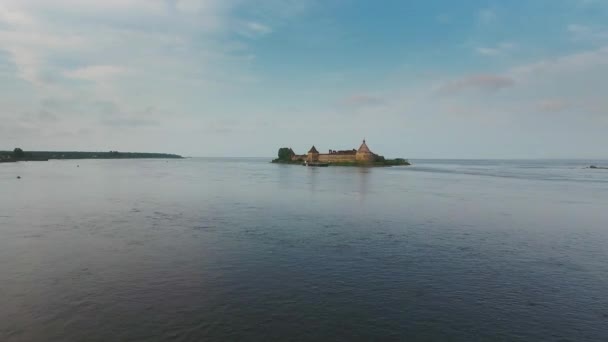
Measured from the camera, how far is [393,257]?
25000 millimetres

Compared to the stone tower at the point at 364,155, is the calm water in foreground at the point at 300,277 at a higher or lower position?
lower

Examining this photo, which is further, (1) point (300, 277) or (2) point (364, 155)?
(2) point (364, 155)

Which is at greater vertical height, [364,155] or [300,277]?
[364,155]

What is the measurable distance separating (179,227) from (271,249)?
11905 mm

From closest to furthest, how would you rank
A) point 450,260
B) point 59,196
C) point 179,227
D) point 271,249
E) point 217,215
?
point 450,260 < point 271,249 < point 179,227 < point 217,215 < point 59,196

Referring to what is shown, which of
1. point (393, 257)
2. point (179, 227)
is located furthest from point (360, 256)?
point (179, 227)

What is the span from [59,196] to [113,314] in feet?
167

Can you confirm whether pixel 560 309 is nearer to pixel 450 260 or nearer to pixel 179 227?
pixel 450 260

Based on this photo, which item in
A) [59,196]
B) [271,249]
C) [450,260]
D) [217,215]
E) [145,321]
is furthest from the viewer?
[59,196]

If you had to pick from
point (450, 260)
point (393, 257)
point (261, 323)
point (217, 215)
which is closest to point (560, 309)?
point (450, 260)

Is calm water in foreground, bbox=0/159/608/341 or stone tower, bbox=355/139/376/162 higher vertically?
stone tower, bbox=355/139/376/162

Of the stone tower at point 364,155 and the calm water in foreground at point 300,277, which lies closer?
the calm water in foreground at point 300,277

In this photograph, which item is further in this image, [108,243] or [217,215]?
[217,215]

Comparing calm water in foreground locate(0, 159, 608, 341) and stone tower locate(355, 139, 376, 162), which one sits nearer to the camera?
calm water in foreground locate(0, 159, 608, 341)
